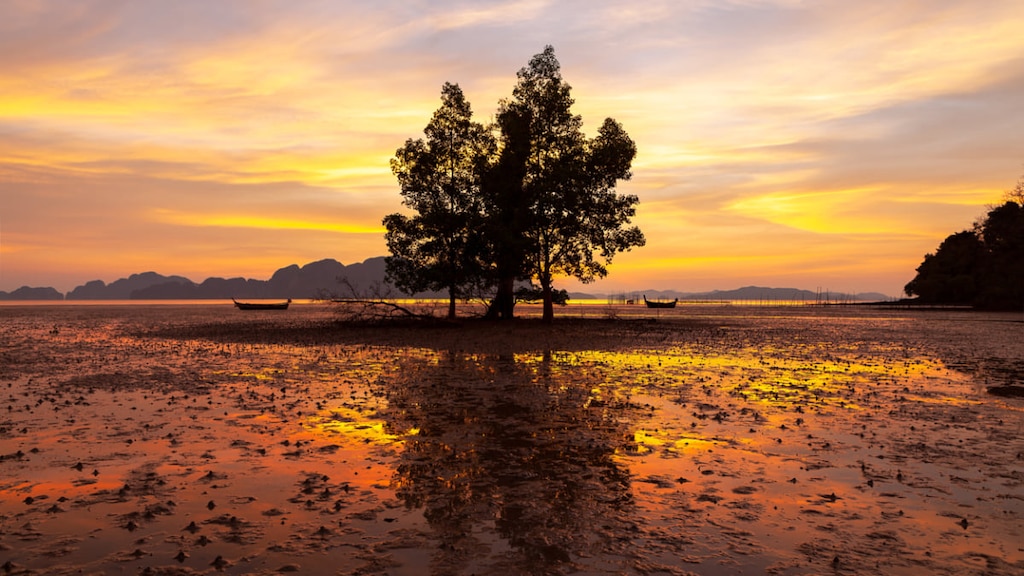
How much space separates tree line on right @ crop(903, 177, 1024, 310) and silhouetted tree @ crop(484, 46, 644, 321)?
3713 inches

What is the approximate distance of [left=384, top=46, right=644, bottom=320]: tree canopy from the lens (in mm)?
47062

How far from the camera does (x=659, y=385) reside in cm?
1839

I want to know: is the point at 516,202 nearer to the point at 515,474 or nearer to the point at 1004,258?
the point at 515,474

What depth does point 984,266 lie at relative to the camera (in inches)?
4562

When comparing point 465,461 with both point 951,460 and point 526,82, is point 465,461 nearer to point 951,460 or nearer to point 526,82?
point 951,460

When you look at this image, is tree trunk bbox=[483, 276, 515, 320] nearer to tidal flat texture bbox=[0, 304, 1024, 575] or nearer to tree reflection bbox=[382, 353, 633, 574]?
tidal flat texture bbox=[0, 304, 1024, 575]

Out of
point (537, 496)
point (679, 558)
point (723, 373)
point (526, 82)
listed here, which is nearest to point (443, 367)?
point (723, 373)

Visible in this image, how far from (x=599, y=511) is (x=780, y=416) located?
26.2 ft

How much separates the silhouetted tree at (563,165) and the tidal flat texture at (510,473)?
27446mm

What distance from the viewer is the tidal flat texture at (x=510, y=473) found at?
6270 mm

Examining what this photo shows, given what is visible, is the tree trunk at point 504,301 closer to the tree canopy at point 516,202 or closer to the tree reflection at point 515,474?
the tree canopy at point 516,202

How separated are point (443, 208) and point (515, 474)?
4051cm

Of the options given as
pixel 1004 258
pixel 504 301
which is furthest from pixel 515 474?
pixel 1004 258

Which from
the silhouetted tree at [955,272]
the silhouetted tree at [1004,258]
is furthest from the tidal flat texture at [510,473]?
the silhouetted tree at [955,272]
